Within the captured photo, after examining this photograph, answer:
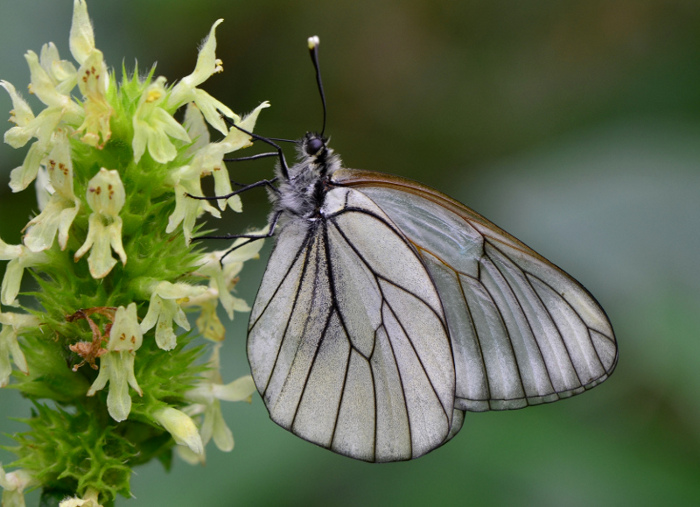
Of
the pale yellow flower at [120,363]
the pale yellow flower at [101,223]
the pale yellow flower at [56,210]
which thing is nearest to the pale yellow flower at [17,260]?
the pale yellow flower at [56,210]

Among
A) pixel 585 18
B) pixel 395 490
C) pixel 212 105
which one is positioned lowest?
pixel 395 490

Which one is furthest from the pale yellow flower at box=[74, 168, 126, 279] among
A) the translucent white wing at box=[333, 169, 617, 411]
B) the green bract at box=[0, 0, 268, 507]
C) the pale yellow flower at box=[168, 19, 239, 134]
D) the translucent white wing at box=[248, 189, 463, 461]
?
the translucent white wing at box=[333, 169, 617, 411]

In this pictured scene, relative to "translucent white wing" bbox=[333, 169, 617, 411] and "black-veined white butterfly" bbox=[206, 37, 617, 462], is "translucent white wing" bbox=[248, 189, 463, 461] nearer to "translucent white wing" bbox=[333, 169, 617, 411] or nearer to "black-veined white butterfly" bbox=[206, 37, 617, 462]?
"black-veined white butterfly" bbox=[206, 37, 617, 462]

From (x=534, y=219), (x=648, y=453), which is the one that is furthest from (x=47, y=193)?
(x=648, y=453)

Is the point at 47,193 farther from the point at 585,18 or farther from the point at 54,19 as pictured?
the point at 585,18

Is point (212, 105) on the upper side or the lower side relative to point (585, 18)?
lower

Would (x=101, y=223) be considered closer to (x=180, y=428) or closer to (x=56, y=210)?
(x=56, y=210)

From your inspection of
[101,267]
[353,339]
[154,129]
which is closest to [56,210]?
[101,267]

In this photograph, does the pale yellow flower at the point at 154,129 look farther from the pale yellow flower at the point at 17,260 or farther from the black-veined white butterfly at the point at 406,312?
the black-veined white butterfly at the point at 406,312
